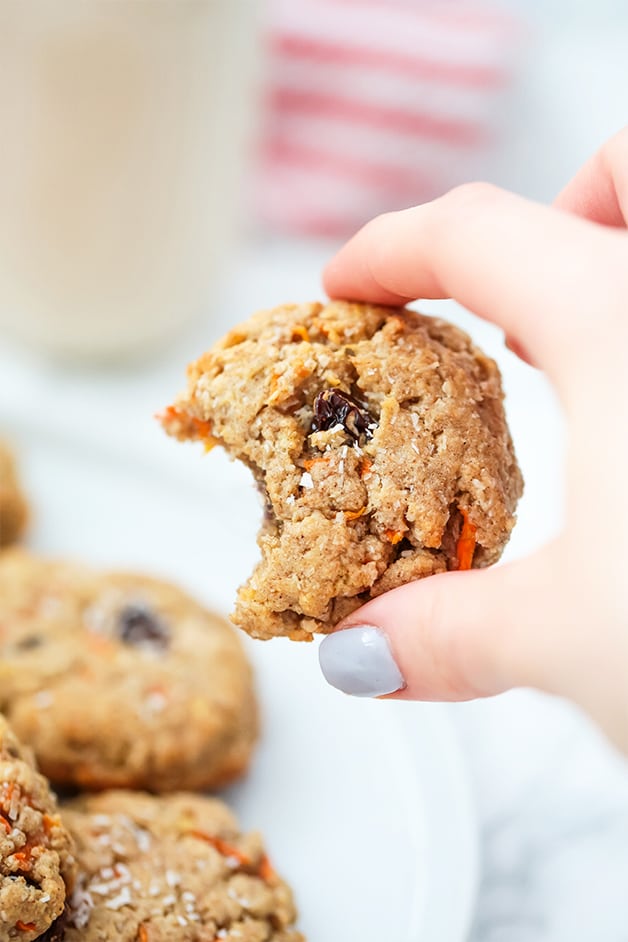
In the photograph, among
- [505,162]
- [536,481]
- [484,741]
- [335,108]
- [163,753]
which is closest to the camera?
[163,753]

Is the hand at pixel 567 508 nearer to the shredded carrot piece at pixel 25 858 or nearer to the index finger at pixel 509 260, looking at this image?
the index finger at pixel 509 260

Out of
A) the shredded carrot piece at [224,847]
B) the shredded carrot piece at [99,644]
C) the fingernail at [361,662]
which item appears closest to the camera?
the fingernail at [361,662]

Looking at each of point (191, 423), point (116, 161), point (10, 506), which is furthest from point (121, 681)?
point (116, 161)

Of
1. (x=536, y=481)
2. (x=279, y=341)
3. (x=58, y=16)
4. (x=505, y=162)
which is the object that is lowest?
(x=536, y=481)

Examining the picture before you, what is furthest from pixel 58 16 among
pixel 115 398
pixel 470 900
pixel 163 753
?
pixel 470 900

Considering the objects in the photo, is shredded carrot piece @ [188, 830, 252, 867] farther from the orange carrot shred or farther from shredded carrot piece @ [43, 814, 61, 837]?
the orange carrot shred

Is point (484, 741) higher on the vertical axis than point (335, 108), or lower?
lower

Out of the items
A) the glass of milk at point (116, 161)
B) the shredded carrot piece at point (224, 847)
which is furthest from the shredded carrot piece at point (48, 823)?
the glass of milk at point (116, 161)

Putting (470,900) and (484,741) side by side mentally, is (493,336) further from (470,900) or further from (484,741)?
(470,900)
